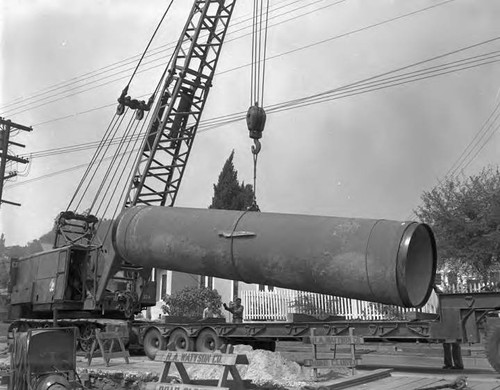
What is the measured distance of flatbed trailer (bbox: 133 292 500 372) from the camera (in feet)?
35.5

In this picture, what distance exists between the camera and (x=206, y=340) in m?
14.7

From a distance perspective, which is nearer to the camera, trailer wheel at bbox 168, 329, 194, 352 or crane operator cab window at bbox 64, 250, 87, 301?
trailer wheel at bbox 168, 329, 194, 352

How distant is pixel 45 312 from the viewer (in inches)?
739

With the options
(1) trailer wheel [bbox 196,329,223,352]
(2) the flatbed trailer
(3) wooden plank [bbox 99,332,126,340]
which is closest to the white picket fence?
(2) the flatbed trailer

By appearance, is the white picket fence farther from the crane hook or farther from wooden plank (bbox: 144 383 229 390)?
wooden plank (bbox: 144 383 229 390)

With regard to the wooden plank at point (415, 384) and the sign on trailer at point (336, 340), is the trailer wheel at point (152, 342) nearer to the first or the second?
the sign on trailer at point (336, 340)

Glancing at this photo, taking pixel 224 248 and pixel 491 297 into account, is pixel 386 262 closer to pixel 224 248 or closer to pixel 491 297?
pixel 224 248

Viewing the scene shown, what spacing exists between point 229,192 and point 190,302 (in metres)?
14.0

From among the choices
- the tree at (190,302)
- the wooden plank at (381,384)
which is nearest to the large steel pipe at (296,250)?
the wooden plank at (381,384)

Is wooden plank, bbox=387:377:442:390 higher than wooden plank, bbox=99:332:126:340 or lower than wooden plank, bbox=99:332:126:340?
lower

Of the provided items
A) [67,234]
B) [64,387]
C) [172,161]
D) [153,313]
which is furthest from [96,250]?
[153,313]

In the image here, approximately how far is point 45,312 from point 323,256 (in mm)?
15981

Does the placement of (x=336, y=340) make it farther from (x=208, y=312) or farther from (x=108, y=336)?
(x=208, y=312)

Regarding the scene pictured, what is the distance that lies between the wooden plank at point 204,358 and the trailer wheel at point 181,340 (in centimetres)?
912
